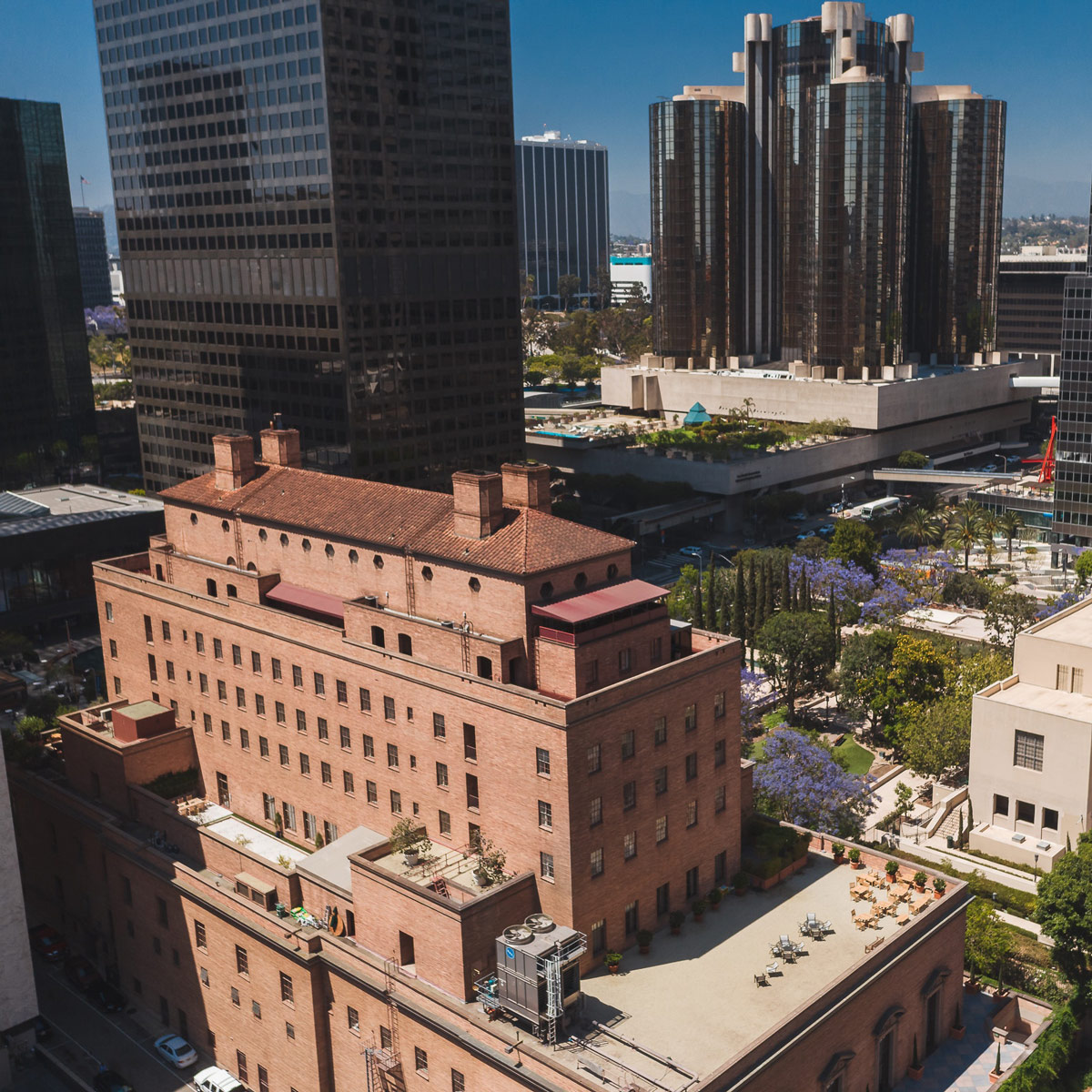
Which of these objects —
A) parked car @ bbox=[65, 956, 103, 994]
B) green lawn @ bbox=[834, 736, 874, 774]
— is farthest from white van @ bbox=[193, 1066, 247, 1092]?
green lawn @ bbox=[834, 736, 874, 774]

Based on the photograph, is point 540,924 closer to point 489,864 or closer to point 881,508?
point 489,864

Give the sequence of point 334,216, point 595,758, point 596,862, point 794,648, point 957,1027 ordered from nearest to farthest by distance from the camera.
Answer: point 595,758 < point 596,862 < point 957,1027 < point 794,648 < point 334,216

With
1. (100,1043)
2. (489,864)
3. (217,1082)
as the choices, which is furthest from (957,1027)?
(100,1043)

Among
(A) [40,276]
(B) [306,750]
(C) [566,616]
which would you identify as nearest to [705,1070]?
(C) [566,616]

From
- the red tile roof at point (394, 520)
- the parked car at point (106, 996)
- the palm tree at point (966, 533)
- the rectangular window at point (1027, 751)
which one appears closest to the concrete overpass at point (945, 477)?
the palm tree at point (966, 533)

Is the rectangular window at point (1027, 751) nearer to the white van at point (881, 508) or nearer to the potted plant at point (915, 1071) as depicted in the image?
the potted plant at point (915, 1071)

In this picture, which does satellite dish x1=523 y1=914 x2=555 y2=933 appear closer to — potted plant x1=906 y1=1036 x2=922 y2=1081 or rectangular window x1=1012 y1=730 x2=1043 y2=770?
potted plant x1=906 y1=1036 x2=922 y2=1081
